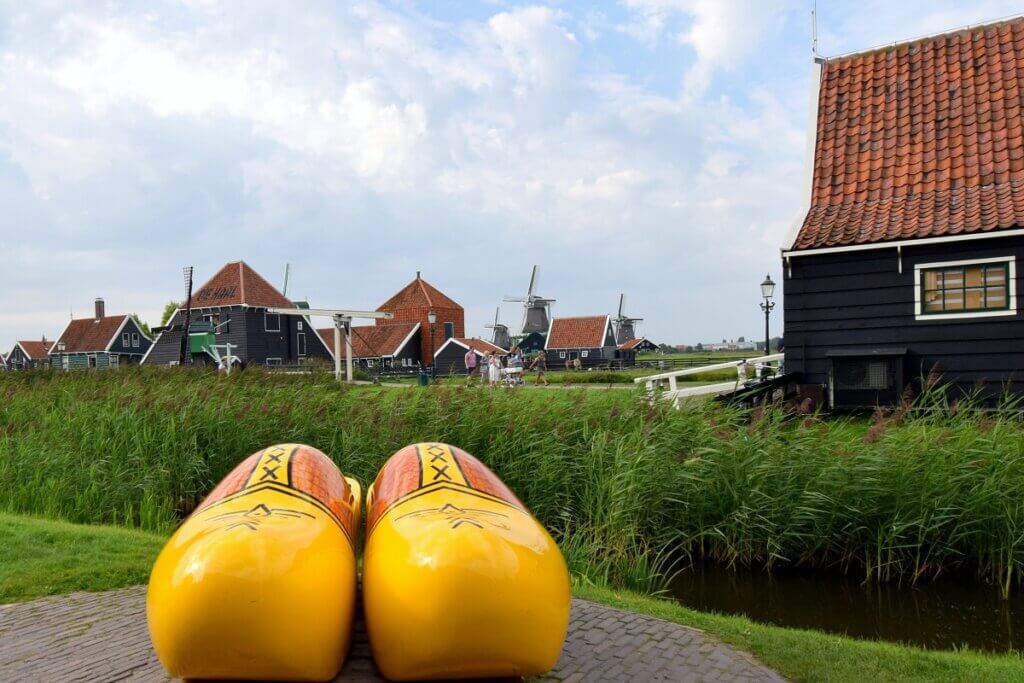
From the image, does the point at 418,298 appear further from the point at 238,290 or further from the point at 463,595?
the point at 463,595

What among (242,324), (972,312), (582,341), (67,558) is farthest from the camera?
(582,341)

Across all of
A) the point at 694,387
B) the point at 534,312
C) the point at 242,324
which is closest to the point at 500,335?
the point at 534,312

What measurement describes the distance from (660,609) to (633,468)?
219cm

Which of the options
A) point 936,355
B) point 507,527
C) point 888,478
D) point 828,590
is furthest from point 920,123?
point 507,527

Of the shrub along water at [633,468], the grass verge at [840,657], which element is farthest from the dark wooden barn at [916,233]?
the grass verge at [840,657]

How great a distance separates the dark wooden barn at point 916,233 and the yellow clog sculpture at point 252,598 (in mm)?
9716

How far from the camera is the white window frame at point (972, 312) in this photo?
10.5m

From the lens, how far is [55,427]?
8.77m

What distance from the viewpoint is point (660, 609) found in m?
4.80

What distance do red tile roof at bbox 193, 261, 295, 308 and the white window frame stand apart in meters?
34.3

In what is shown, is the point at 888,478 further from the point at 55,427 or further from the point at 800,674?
the point at 55,427

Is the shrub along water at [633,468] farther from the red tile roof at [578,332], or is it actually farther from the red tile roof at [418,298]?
the red tile roof at [578,332]

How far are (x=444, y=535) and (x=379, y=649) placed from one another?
50 centimetres

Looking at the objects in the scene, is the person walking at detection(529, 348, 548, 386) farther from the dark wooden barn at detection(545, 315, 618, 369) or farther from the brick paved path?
the brick paved path
